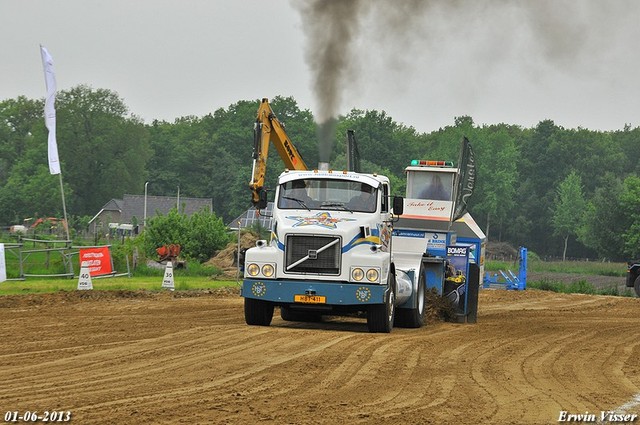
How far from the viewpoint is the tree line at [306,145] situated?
101 metres

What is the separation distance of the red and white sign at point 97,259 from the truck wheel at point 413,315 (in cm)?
1774

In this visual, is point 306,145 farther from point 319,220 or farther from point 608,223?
point 319,220

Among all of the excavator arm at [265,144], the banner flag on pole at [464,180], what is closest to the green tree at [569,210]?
the banner flag on pole at [464,180]

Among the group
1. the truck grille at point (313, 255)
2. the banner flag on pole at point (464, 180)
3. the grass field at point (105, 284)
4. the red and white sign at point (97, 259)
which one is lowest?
the grass field at point (105, 284)

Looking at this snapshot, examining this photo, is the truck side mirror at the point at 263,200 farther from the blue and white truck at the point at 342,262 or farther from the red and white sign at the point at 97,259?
the red and white sign at the point at 97,259

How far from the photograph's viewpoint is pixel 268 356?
14.9 metres

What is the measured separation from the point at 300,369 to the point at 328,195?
7043mm

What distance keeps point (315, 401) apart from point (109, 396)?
2.11 metres

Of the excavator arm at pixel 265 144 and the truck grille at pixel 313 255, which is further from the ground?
the excavator arm at pixel 265 144

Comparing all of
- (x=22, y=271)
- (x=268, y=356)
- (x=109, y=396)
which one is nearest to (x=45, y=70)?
(x=22, y=271)

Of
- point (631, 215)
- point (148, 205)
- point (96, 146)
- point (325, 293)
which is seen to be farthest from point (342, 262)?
point (96, 146)

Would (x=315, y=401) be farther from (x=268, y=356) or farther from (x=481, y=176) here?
(x=481, y=176)

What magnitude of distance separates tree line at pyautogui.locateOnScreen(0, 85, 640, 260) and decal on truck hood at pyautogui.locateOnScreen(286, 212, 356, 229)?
72668mm

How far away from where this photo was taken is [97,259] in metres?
38.0
